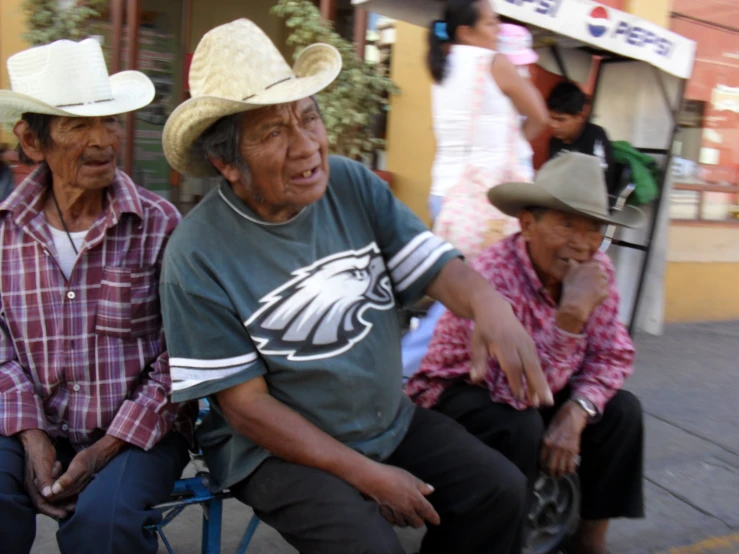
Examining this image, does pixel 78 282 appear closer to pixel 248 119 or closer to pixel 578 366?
pixel 248 119

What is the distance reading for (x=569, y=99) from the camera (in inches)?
202

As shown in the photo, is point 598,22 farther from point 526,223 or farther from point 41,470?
point 41,470

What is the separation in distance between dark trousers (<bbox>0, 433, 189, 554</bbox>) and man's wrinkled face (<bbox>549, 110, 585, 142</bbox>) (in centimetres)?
387

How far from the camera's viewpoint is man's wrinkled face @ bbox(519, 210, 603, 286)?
8.33 feet

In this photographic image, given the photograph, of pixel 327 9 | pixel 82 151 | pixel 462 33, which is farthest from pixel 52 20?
pixel 82 151

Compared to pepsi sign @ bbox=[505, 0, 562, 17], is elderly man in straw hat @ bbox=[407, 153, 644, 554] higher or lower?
lower

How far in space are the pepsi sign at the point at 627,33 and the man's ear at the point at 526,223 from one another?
7.87ft

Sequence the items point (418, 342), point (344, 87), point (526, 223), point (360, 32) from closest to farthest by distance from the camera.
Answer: point (526, 223)
point (418, 342)
point (344, 87)
point (360, 32)

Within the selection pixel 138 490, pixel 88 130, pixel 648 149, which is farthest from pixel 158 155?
pixel 138 490

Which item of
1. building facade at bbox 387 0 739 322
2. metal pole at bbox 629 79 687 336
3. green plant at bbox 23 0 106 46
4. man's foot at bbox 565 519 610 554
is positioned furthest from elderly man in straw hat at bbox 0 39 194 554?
metal pole at bbox 629 79 687 336

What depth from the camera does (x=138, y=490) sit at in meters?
2.09

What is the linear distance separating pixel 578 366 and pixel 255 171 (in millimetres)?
1321

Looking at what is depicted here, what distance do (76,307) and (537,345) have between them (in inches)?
56.8

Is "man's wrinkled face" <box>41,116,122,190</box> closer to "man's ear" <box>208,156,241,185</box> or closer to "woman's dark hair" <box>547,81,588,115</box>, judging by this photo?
"man's ear" <box>208,156,241,185</box>
